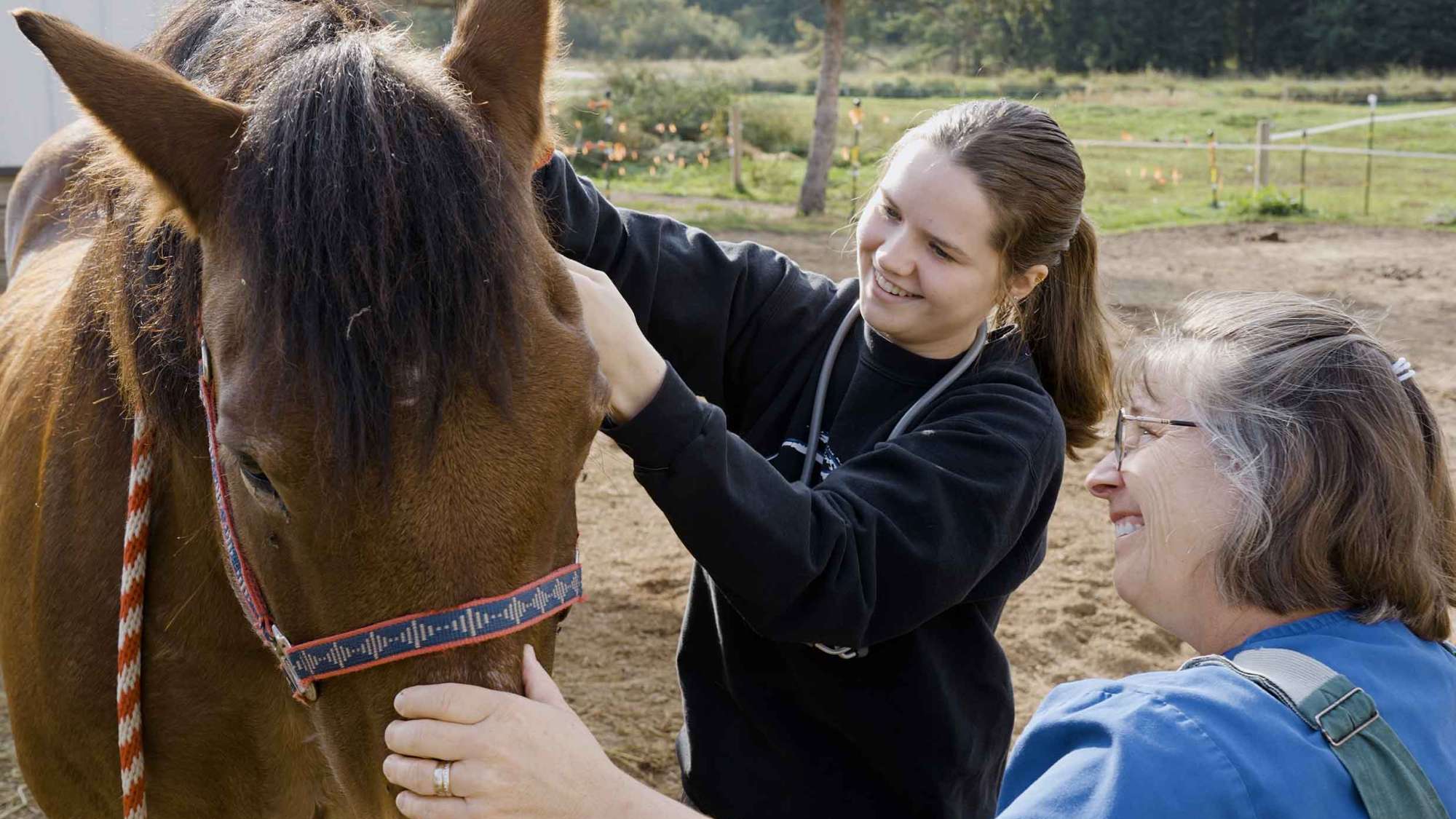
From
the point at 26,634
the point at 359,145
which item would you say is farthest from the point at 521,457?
the point at 26,634

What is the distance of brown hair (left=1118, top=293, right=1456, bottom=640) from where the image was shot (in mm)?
1230

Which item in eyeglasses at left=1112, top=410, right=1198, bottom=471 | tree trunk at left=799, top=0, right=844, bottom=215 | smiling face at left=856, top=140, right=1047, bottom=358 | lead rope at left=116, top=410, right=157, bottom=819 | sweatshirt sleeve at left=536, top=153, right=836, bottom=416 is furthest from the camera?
tree trunk at left=799, top=0, right=844, bottom=215

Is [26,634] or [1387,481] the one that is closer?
[1387,481]

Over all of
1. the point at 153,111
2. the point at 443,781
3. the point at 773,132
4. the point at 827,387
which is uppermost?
the point at 153,111

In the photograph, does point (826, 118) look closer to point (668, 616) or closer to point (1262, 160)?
point (1262, 160)

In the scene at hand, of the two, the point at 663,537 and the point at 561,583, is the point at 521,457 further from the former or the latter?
the point at 663,537

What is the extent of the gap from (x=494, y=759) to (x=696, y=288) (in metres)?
1.10

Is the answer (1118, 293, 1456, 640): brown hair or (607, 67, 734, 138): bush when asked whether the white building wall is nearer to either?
(1118, 293, 1456, 640): brown hair

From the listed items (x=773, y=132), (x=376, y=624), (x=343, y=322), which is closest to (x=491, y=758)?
(x=376, y=624)

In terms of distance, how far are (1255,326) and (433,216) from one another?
972 millimetres

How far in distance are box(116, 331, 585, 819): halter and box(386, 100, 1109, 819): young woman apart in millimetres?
302

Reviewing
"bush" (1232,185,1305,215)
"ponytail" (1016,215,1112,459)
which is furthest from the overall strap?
"bush" (1232,185,1305,215)

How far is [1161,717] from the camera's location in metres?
1.11

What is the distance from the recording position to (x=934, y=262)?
188 cm
